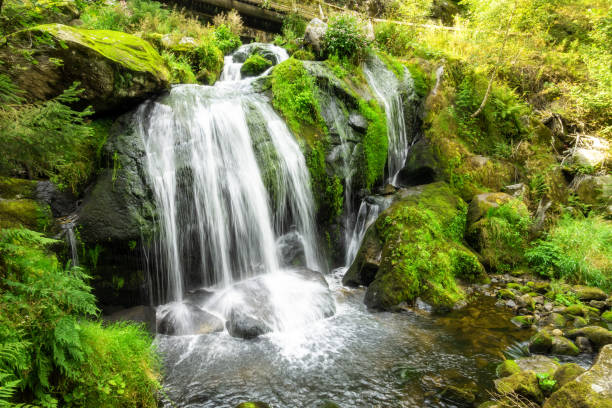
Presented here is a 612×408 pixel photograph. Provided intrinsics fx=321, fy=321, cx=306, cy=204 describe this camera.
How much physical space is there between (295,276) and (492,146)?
7408 mm

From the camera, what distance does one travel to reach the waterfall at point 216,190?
18.6 ft

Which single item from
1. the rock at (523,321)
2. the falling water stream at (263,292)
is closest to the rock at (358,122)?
the falling water stream at (263,292)

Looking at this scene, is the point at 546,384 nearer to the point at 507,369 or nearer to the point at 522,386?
the point at 522,386

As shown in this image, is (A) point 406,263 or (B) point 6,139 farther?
(A) point 406,263

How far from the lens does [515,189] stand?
8.44 metres

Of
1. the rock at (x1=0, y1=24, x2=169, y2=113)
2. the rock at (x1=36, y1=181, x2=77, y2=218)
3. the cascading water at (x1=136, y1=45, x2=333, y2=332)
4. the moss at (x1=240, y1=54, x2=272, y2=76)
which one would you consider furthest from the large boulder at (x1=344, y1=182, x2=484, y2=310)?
the moss at (x1=240, y1=54, x2=272, y2=76)

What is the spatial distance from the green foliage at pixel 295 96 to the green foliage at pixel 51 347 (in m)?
5.68

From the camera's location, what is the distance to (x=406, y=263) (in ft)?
19.0

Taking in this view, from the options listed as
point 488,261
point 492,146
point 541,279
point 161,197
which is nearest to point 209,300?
point 161,197

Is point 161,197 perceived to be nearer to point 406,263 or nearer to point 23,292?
point 23,292

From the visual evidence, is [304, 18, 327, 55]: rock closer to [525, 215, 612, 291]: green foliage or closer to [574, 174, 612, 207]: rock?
[525, 215, 612, 291]: green foliage

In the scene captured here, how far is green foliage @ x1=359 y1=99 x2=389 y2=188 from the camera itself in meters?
8.40

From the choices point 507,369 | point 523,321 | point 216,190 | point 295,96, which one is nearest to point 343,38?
point 295,96

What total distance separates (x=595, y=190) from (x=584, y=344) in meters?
5.50
